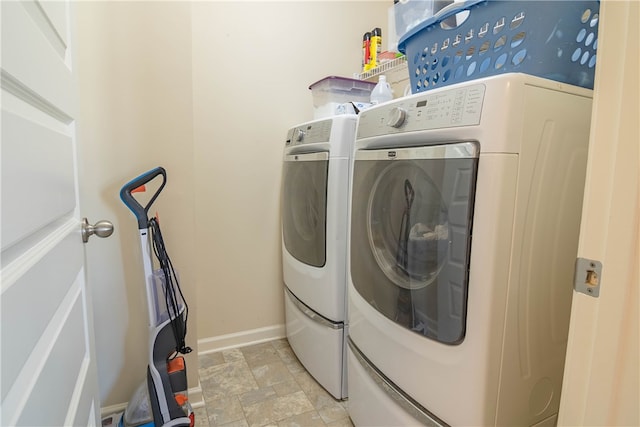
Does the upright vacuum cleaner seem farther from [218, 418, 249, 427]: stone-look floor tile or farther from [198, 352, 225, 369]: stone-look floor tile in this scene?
[198, 352, 225, 369]: stone-look floor tile

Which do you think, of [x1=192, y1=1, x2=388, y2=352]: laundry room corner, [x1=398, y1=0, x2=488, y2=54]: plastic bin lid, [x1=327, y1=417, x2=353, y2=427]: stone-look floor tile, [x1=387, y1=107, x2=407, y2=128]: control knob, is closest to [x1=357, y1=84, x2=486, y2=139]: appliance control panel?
[x1=387, y1=107, x2=407, y2=128]: control knob

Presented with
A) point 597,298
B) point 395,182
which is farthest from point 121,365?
point 597,298

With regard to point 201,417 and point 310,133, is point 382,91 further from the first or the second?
point 201,417

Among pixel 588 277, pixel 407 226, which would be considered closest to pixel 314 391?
pixel 407 226

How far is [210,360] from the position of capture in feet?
6.68

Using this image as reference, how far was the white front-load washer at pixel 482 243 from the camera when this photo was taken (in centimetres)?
85

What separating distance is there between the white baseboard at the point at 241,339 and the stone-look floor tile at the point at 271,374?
268mm

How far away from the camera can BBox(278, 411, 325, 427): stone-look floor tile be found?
1.53 metres

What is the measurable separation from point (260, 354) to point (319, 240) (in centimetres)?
92

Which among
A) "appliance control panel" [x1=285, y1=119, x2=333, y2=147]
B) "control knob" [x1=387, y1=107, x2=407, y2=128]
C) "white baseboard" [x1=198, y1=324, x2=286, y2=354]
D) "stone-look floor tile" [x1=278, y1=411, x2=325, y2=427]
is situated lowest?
"stone-look floor tile" [x1=278, y1=411, x2=325, y2=427]

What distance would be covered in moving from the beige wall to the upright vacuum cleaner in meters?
0.15

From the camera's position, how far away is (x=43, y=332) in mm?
500

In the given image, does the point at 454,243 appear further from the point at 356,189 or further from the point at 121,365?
the point at 121,365

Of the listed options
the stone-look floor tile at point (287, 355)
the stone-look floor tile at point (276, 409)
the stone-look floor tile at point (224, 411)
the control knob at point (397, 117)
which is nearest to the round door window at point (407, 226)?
the control knob at point (397, 117)
